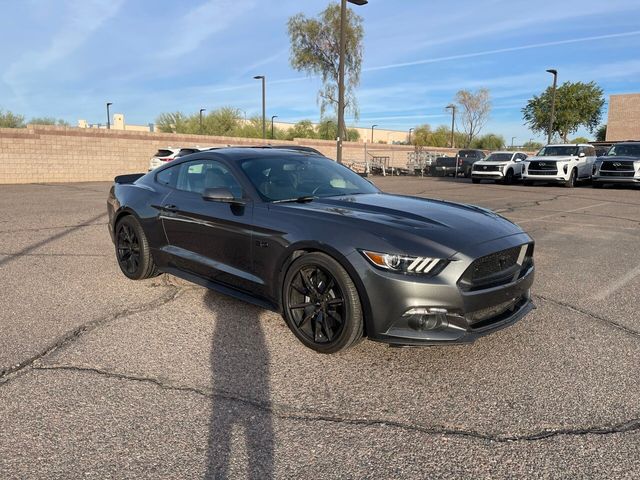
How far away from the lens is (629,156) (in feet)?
66.7

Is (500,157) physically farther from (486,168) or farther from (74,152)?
(74,152)

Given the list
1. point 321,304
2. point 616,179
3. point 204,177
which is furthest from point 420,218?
point 616,179

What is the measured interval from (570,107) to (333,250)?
48.9 m

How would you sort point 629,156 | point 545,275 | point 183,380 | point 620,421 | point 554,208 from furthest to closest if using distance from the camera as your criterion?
point 629,156 < point 554,208 < point 545,275 < point 183,380 < point 620,421

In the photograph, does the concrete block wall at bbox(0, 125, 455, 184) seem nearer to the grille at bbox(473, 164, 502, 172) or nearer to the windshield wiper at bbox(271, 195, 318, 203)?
the grille at bbox(473, 164, 502, 172)

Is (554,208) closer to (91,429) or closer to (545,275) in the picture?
(545,275)

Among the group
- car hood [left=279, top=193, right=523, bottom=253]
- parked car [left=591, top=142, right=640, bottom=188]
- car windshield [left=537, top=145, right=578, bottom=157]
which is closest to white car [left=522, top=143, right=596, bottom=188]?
car windshield [left=537, top=145, right=578, bottom=157]

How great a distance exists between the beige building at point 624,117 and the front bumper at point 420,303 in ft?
189

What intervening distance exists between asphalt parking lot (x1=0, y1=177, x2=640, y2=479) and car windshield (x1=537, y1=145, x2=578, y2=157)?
18.9 m

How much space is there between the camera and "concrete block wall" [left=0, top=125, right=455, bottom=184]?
20.7 m

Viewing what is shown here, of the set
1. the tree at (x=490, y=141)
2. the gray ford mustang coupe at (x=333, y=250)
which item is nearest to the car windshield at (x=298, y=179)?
the gray ford mustang coupe at (x=333, y=250)

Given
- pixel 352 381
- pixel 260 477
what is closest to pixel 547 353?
pixel 352 381

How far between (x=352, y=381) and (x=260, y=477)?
1.08 meters

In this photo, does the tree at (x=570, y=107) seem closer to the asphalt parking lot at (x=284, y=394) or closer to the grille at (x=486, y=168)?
the grille at (x=486, y=168)
